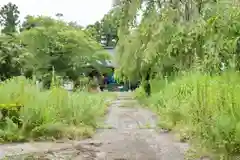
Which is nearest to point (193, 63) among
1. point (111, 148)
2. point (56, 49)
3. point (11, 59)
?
point (111, 148)

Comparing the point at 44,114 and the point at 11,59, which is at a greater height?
the point at 11,59

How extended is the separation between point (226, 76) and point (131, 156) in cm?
196

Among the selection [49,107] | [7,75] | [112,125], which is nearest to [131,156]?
[49,107]

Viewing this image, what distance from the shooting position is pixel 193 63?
12312mm

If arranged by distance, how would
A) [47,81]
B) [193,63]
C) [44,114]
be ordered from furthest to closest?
1. [47,81]
2. [193,63]
3. [44,114]

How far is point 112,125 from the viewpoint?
1100 centimetres

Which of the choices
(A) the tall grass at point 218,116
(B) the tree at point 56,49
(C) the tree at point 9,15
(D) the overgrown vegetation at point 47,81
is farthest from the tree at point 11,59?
(C) the tree at point 9,15

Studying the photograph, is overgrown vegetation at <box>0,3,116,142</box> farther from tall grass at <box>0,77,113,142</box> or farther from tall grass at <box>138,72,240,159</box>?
tall grass at <box>138,72,240,159</box>

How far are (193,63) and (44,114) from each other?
17.3ft

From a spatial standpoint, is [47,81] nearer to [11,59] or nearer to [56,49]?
[56,49]

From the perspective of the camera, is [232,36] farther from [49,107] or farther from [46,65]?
[46,65]

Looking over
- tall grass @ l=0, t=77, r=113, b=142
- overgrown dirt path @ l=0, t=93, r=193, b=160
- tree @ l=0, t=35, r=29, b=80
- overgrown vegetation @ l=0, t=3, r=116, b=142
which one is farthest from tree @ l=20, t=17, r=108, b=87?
overgrown dirt path @ l=0, t=93, r=193, b=160

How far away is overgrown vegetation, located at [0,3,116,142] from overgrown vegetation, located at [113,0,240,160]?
2092mm

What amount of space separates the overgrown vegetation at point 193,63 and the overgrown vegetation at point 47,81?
2.09m
